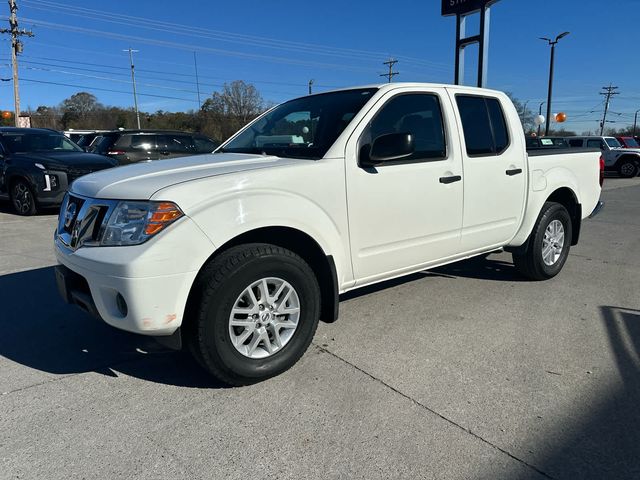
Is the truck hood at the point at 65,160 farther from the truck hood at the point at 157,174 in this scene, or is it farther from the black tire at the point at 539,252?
the black tire at the point at 539,252

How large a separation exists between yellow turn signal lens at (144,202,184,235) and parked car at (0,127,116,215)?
23.0ft

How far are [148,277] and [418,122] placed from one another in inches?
95.3

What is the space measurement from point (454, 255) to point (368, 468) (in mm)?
2326

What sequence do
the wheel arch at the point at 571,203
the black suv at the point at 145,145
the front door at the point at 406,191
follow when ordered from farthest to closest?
1. the black suv at the point at 145,145
2. the wheel arch at the point at 571,203
3. the front door at the point at 406,191

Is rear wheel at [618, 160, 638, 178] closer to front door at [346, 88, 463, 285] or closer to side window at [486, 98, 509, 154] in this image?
side window at [486, 98, 509, 154]

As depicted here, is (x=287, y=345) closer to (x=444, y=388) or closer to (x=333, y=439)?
(x=333, y=439)

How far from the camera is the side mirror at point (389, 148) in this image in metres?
3.14

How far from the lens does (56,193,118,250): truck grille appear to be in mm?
2703

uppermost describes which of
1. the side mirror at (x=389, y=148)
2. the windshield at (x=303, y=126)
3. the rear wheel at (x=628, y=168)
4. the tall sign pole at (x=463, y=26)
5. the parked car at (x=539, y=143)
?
the tall sign pole at (x=463, y=26)

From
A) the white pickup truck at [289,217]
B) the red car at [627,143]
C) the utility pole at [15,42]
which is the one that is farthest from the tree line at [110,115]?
the white pickup truck at [289,217]

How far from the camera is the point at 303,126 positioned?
3738 mm

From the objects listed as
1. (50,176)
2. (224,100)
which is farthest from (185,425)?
(224,100)

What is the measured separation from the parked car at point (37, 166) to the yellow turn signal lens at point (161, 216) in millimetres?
7019

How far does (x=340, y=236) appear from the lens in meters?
3.20
